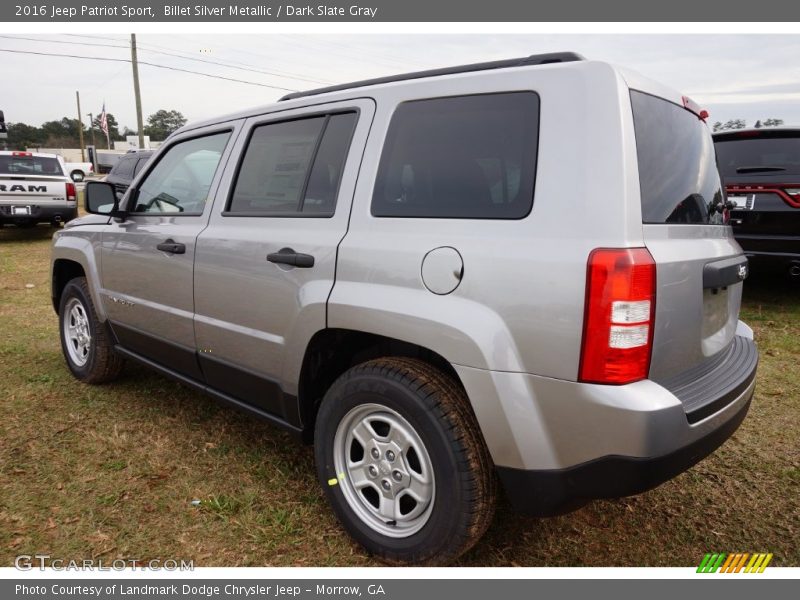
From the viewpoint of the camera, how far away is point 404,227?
2.15 metres

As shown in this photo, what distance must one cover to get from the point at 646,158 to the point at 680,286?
440 millimetres

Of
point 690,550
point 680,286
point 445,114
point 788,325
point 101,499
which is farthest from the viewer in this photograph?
point 788,325

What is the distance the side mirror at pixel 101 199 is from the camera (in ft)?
11.7

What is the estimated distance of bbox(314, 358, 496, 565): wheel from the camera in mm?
1987

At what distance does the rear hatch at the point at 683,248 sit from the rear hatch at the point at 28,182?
41.7 feet

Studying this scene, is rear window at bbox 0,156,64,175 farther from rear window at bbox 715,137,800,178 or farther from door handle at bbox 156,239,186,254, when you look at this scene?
rear window at bbox 715,137,800,178

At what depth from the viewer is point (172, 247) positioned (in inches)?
121

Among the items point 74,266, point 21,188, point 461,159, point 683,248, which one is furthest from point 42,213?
point 683,248

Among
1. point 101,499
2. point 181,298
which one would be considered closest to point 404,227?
point 181,298

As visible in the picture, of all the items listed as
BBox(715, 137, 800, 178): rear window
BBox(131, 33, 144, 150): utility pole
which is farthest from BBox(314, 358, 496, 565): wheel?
BBox(131, 33, 144, 150): utility pole

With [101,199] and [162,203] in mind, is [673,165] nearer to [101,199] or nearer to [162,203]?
[162,203]

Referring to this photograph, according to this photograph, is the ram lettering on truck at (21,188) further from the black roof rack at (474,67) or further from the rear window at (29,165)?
the black roof rack at (474,67)

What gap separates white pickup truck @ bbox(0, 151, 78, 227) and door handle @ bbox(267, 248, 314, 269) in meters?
11.5

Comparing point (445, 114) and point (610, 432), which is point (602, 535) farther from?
point (445, 114)
